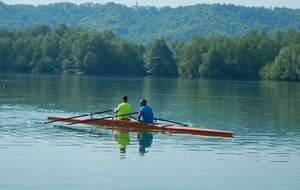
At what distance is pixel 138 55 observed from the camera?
508 feet

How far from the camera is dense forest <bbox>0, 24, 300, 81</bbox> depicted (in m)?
137

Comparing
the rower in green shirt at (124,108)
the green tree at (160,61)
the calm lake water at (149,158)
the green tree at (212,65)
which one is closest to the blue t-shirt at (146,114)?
the rower in green shirt at (124,108)

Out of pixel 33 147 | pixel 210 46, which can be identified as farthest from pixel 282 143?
pixel 210 46

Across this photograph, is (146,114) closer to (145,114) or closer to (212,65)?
(145,114)

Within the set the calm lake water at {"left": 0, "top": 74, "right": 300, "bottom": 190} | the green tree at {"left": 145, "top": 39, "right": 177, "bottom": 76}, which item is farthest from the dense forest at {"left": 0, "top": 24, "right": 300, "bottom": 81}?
the calm lake water at {"left": 0, "top": 74, "right": 300, "bottom": 190}

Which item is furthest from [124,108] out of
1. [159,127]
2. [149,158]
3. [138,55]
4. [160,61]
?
[138,55]

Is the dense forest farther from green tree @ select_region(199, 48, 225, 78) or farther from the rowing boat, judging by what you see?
the rowing boat

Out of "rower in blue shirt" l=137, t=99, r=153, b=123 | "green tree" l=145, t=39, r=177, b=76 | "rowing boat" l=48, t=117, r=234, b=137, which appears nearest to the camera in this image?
"rowing boat" l=48, t=117, r=234, b=137

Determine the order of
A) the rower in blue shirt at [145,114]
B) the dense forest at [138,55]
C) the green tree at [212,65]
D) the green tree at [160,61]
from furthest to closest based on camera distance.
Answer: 1. the green tree at [160,61]
2. the dense forest at [138,55]
3. the green tree at [212,65]
4. the rower in blue shirt at [145,114]

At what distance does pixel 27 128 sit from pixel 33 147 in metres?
6.08

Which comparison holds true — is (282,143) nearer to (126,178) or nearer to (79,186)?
(126,178)

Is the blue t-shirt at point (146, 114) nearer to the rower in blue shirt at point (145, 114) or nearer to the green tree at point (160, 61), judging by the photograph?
the rower in blue shirt at point (145, 114)

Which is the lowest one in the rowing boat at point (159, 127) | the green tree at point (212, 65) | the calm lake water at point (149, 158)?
the calm lake water at point (149, 158)

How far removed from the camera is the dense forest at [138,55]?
137125 millimetres
